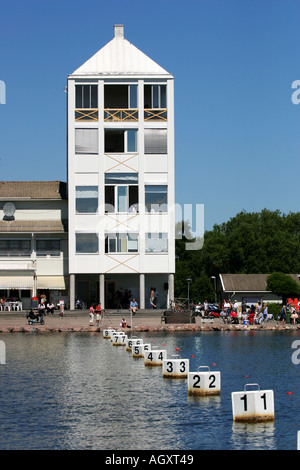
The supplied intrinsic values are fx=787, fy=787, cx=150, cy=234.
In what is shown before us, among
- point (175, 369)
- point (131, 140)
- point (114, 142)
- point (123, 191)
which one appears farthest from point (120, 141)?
point (175, 369)

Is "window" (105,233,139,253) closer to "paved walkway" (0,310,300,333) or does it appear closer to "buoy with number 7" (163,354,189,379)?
"paved walkway" (0,310,300,333)

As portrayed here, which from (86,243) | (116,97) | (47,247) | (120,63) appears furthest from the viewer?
(116,97)

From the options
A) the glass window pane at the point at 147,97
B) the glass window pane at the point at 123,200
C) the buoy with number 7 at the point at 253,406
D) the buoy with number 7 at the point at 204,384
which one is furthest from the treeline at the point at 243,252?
the buoy with number 7 at the point at 253,406

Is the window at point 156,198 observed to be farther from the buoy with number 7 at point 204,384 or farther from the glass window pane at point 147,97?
the buoy with number 7 at point 204,384

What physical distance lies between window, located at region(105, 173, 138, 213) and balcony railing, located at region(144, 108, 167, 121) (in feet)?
19.3

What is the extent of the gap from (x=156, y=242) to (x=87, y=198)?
8.09 metres

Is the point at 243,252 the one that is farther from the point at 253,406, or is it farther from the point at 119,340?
the point at 253,406

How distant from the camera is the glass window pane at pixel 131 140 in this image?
3071 inches

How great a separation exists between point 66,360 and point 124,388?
10665 mm

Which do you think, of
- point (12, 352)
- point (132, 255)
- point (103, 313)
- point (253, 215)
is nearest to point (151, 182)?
point (132, 255)

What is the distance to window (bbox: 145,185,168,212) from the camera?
77.8 meters

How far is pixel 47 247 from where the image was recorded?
81.8 meters

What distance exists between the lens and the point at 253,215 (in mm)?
150125
